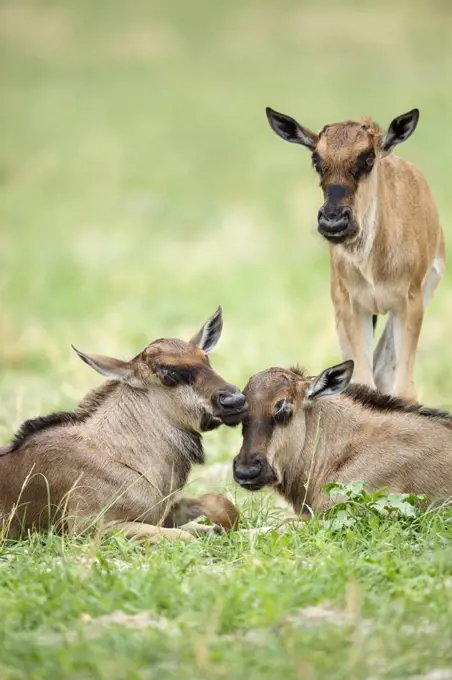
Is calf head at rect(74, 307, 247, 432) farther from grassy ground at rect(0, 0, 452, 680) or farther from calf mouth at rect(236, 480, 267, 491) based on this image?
grassy ground at rect(0, 0, 452, 680)

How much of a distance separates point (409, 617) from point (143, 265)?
1939cm

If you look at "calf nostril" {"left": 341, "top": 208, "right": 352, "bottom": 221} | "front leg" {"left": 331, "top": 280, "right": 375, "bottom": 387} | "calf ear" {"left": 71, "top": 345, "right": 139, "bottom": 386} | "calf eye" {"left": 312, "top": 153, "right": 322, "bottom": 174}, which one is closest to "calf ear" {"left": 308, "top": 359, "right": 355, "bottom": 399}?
"calf nostril" {"left": 341, "top": 208, "right": 352, "bottom": 221}

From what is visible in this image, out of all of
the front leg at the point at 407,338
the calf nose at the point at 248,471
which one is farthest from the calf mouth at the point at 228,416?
the front leg at the point at 407,338

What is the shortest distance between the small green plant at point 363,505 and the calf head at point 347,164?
7.09ft

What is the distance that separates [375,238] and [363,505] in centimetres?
277

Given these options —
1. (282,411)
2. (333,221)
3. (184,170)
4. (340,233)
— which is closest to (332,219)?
(333,221)

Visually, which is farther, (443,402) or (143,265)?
→ (143,265)

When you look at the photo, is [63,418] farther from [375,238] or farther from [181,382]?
[375,238]

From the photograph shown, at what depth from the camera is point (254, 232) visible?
94.1 feet

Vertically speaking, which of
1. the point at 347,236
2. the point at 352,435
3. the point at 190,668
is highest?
the point at 347,236

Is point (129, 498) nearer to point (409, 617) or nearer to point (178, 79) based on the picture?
point (409, 617)

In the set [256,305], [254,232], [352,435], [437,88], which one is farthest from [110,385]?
[437,88]

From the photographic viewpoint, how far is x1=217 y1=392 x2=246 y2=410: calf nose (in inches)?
377

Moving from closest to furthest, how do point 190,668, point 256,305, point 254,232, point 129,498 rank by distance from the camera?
point 190,668
point 129,498
point 256,305
point 254,232
